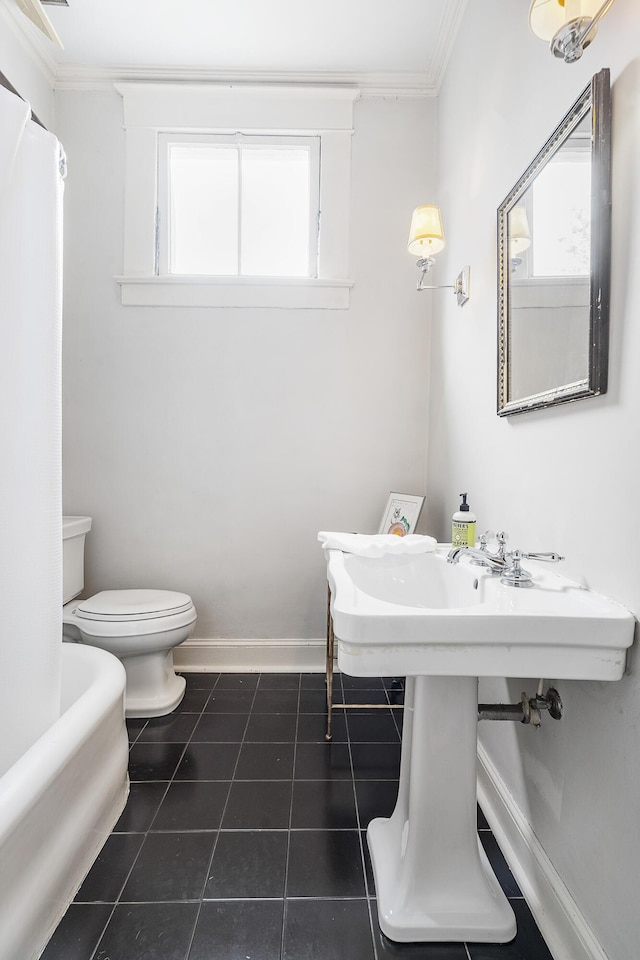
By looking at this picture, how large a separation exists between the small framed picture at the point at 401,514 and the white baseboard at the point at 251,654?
0.64 metres

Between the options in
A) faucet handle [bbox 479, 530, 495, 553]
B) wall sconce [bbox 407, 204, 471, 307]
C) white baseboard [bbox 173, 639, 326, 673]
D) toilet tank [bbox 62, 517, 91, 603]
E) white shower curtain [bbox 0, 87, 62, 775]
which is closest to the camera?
white shower curtain [bbox 0, 87, 62, 775]

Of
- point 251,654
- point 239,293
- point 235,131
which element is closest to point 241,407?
point 239,293

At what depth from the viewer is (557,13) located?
3.26 ft

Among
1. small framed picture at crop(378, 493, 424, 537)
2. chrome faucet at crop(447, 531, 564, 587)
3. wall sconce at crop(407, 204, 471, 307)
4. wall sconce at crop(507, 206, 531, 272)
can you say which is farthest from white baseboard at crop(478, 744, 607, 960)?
wall sconce at crop(407, 204, 471, 307)

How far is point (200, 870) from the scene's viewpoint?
52.2 inches

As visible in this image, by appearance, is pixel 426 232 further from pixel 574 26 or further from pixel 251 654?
pixel 251 654

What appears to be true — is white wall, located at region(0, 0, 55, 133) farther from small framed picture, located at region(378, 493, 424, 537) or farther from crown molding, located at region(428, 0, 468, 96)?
small framed picture, located at region(378, 493, 424, 537)

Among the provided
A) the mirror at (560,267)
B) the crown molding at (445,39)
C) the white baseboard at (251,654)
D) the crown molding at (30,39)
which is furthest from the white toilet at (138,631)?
the crown molding at (445,39)

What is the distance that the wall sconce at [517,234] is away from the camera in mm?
1378

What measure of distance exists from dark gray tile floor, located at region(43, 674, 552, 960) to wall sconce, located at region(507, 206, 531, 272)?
1.55 metres

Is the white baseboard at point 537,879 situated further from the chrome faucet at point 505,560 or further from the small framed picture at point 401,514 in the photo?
the small framed picture at point 401,514

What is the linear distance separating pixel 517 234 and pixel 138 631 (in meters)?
1.80

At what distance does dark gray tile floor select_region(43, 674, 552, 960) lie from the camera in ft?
3.72

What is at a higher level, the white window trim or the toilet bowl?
the white window trim
